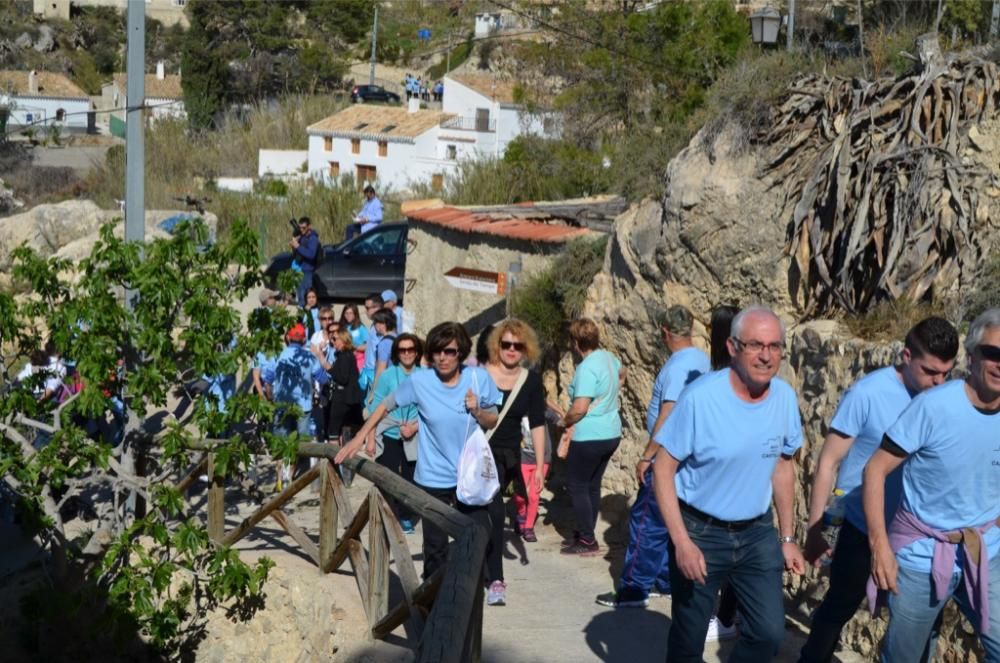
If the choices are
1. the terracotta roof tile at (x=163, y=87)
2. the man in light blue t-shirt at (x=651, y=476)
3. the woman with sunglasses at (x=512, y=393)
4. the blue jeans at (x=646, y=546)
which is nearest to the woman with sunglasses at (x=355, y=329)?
the woman with sunglasses at (x=512, y=393)

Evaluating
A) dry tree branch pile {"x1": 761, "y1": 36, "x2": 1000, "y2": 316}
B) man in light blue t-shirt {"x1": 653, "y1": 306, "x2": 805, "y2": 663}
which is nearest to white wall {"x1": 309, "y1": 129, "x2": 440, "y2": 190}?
dry tree branch pile {"x1": 761, "y1": 36, "x2": 1000, "y2": 316}

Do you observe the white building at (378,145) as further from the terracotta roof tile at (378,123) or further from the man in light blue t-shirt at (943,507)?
the man in light blue t-shirt at (943,507)

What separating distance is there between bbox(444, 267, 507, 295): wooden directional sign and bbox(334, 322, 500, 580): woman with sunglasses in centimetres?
456

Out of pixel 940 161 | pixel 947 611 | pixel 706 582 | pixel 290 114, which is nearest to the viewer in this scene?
pixel 706 582

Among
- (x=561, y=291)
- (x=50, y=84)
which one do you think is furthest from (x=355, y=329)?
(x=50, y=84)

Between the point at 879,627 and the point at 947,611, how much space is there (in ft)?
1.64

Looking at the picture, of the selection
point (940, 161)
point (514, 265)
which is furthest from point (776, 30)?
point (940, 161)

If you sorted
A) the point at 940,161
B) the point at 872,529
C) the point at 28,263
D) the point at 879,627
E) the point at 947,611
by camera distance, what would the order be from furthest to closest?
the point at 28,263 → the point at 940,161 → the point at 879,627 → the point at 947,611 → the point at 872,529

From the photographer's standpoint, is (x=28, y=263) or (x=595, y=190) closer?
(x=28, y=263)

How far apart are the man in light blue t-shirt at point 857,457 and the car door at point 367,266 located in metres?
14.5

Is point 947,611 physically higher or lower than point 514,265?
lower

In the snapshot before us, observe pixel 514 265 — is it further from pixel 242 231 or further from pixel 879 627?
pixel 879 627

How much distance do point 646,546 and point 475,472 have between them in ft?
3.28

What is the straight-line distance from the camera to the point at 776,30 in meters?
15.9
